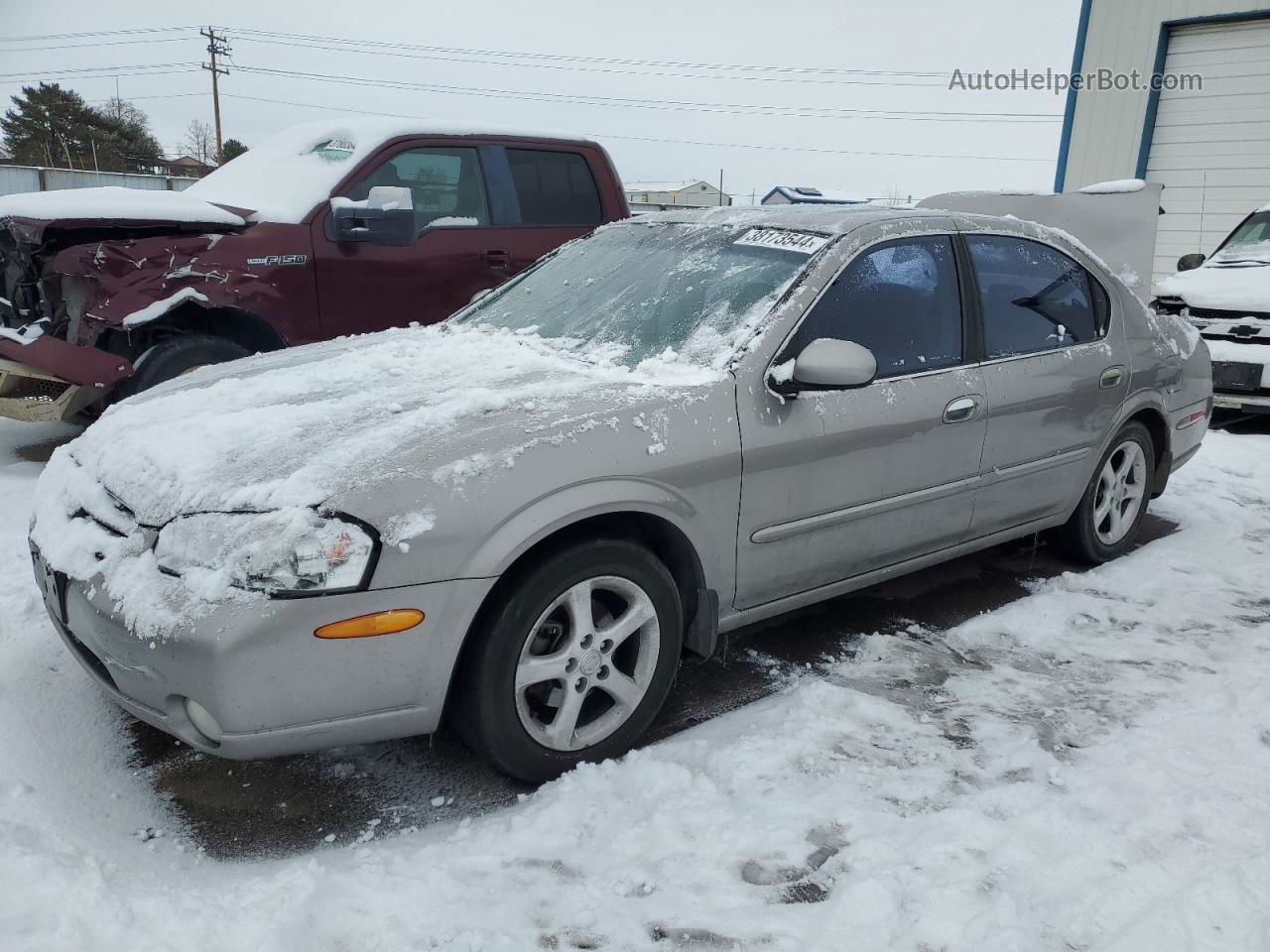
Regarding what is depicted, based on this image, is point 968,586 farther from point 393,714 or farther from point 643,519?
point 393,714

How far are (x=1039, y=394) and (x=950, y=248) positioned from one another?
0.70 m

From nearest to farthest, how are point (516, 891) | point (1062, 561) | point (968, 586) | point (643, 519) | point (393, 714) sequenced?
point (516, 891)
point (393, 714)
point (643, 519)
point (968, 586)
point (1062, 561)

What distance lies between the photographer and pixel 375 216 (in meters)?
5.30

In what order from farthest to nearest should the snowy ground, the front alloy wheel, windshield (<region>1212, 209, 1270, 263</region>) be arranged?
windshield (<region>1212, 209, 1270, 263</region>) → the front alloy wheel → the snowy ground

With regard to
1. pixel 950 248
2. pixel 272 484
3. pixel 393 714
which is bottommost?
pixel 393 714

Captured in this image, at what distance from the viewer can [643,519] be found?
2834mm

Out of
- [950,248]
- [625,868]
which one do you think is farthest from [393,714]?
[950,248]

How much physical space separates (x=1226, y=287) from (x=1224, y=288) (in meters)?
0.02

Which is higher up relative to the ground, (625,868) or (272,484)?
(272,484)

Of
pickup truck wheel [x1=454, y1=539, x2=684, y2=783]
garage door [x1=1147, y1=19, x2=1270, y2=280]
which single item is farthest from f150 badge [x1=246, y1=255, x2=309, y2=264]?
garage door [x1=1147, y1=19, x2=1270, y2=280]

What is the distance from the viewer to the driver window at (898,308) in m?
3.25

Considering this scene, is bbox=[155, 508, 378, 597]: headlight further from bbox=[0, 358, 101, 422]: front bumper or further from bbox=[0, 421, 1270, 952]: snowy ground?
bbox=[0, 358, 101, 422]: front bumper

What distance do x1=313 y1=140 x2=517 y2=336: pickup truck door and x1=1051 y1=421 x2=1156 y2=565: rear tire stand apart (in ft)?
11.8

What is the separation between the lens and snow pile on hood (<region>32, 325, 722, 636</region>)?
2.30 m
